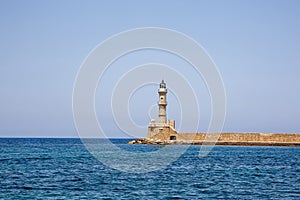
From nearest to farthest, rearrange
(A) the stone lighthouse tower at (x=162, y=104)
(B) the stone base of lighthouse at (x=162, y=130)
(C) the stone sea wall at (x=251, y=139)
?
(A) the stone lighthouse tower at (x=162, y=104) → (B) the stone base of lighthouse at (x=162, y=130) → (C) the stone sea wall at (x=251, y=139)

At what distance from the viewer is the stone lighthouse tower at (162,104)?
290 feet

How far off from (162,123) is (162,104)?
3311 millimetres

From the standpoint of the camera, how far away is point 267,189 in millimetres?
26156

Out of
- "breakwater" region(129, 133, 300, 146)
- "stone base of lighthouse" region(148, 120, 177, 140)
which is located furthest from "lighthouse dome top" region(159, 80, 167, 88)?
"breakwater" region(129, 133, 300, 146)

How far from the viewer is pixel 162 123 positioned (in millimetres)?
89688

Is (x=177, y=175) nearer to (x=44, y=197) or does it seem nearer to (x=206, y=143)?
(x=44, y=197)

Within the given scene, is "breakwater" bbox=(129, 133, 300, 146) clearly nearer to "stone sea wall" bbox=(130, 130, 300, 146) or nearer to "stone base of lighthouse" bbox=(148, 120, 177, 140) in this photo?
"stone sea wall" bbox=(130, 130, 300, 146)

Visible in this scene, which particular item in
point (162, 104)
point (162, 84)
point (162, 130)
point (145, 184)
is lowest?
point (145, 184)

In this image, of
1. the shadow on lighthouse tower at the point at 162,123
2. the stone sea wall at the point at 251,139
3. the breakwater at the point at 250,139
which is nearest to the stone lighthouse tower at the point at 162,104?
the shadow on lighthouse tower at the point at 162,123

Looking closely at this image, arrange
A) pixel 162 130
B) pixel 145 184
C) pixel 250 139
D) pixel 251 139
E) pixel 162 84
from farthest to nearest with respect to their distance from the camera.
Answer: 1. pixel 250 139
2. pixel 251 139
3. pixel 162 84
4. pixel 162 130
5. pixel 145 184

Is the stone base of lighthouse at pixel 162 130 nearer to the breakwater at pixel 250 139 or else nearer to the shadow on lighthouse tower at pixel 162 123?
the shadow on lighthouse tower at pixel 162 123

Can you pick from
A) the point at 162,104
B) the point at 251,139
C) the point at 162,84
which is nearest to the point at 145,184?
the point at 162,104

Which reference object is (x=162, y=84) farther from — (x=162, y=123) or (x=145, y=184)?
(x=145, y=184)

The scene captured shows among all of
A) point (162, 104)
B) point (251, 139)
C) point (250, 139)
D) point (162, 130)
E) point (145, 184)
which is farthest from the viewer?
point (250, 139)
